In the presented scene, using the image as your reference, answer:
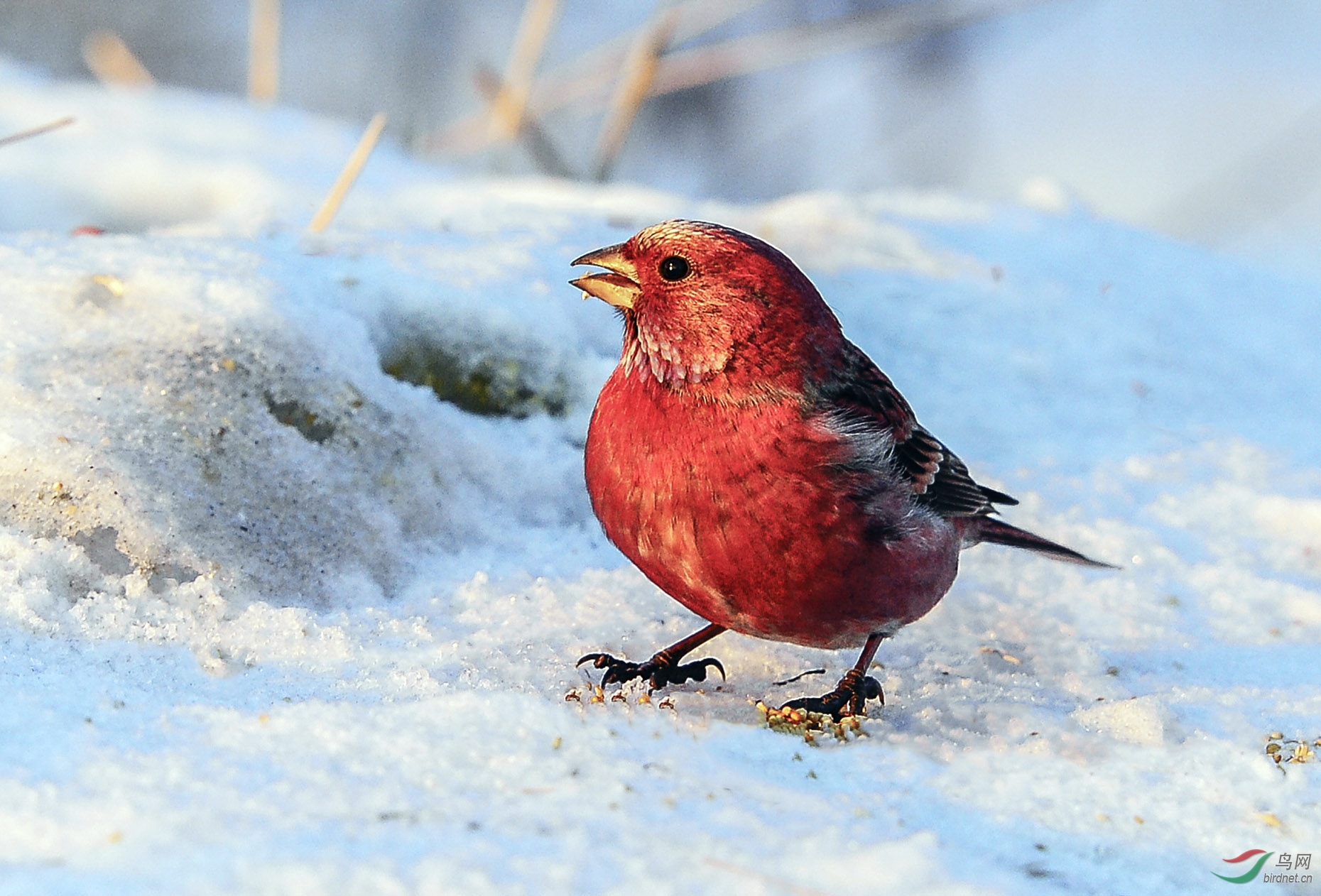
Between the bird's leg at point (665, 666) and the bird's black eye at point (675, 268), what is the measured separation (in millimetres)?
910

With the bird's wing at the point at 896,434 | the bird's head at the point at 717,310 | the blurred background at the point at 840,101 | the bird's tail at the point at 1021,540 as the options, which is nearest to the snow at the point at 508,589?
the bird's tail at the point at 1021,540

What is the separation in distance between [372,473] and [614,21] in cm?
838

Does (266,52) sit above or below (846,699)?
above

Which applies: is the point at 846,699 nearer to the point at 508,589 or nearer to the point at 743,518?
the point at 743,518

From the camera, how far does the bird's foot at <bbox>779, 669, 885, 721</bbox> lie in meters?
2.85

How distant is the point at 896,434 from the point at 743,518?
706 mm

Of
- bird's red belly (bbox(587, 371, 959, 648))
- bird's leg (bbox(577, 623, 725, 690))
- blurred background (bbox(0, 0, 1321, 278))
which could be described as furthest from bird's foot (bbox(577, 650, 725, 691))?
Result: blurred background (bbox(0, 0, 1321, 278))

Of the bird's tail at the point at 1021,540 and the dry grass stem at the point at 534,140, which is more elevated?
the dry grass stem at the point at 534,140

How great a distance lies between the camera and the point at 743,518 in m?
2.69

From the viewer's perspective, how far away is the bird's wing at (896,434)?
294 centimetres

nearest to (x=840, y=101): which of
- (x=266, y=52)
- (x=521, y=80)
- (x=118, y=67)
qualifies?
(x=521, y=80)

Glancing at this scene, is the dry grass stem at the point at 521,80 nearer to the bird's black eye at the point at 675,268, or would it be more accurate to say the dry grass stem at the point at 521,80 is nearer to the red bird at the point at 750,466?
the red bird at the point at 750,466

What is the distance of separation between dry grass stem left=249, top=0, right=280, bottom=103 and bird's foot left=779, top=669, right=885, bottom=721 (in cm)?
520

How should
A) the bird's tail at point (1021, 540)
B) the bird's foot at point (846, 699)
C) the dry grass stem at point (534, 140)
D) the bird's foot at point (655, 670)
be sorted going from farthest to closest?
the dry grass stem at point (534, 140)
the bird's tail at point (1021, 540)
the bird's foot at point (655, 670)
the bird's foot at point (846, 699)
